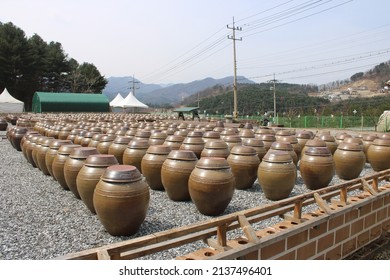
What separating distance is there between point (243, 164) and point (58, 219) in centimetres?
354

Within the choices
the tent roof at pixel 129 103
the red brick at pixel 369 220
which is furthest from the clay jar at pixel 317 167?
the tent roof at pixel 129 103

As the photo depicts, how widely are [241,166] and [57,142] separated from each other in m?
4.20

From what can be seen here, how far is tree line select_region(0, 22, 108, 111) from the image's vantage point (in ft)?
147

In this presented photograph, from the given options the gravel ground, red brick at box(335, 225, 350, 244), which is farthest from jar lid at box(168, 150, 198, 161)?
red brick at box(335, 225, 350, 244)

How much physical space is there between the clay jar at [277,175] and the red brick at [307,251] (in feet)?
5.54

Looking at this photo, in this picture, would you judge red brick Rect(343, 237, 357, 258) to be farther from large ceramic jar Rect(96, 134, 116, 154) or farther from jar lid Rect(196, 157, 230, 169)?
large ceramic jar Rect(96, 134, 116, 154)

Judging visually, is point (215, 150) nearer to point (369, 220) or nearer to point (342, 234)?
point (342, 234)

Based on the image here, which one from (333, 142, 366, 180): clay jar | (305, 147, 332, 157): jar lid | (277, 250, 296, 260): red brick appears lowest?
(277, 250, 296, 260): red brick

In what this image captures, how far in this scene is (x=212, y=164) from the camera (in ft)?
18.1

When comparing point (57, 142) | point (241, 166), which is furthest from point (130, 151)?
point (241, 166)

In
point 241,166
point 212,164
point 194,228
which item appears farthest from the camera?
point 241,166

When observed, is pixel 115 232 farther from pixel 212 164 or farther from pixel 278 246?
pixel 278 246

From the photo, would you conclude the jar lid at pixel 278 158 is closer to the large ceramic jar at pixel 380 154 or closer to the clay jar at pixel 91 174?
the clay jar at pixel 91 174

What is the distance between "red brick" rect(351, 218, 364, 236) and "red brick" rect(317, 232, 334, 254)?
678mm
